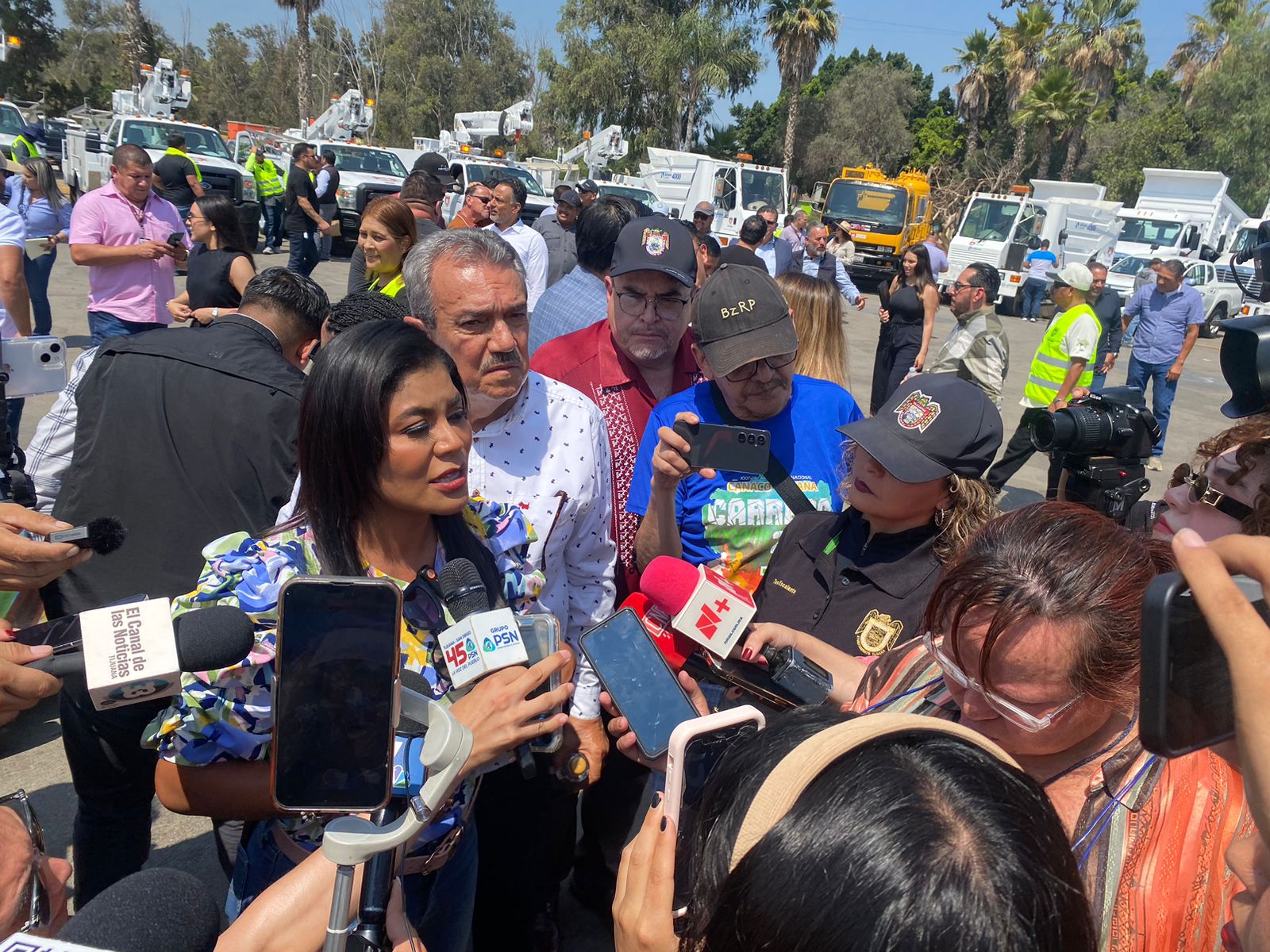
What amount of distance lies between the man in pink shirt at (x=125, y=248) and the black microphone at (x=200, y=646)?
5.01 meters

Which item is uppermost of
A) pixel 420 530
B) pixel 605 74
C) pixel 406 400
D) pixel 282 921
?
pixel 605 74

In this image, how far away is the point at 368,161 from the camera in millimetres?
18766

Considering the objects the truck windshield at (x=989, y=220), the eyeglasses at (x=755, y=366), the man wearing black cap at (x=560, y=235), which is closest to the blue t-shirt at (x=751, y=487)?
the eyeglasses at (x=755, y=366)

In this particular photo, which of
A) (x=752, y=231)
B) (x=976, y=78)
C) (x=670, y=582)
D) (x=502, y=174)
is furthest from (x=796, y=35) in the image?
(x=670, y=582)

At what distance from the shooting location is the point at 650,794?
9.80 feet

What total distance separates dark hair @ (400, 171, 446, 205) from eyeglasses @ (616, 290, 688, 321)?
4.12 meters

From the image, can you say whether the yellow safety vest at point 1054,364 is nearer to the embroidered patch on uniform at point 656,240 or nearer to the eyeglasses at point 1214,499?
the embroidered patch on uniform at point 656,240

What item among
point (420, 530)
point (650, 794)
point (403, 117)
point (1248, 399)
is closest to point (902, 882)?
point (420, 530)

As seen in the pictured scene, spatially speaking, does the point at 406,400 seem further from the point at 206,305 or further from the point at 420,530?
the point at 206,305

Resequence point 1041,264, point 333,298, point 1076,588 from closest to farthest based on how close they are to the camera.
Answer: point 1076,588
point 333,298
point 1041,264

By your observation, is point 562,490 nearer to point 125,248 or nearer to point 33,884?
point 33,884

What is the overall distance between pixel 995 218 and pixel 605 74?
20514mm

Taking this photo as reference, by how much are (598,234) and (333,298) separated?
32.5 feet

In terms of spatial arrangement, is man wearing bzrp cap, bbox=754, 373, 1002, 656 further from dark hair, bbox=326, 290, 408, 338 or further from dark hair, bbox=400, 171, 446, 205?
dark hair, bbox=400, 171, 446, 205
